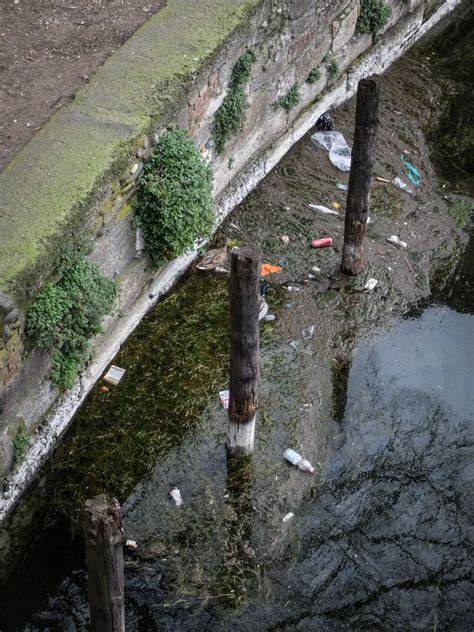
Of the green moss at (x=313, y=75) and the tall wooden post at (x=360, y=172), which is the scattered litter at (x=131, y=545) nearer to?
the tall wooden post at (x=360, y=172)

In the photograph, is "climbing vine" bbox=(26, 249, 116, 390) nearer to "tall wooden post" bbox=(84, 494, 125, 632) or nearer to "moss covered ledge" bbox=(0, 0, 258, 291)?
"moss covered ledge" bbox=(0, 0, 258, 291)

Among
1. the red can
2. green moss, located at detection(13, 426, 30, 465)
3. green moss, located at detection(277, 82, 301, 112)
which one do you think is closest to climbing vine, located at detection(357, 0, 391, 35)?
green moss, located at detection(277, 82, 301, 112)

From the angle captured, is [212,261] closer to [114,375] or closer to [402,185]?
[114,375]

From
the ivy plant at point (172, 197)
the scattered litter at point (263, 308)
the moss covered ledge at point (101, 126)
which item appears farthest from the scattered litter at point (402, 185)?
the ivy plant at point (172, 197)

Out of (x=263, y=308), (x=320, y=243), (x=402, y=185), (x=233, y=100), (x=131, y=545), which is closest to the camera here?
(x=131, y=545)

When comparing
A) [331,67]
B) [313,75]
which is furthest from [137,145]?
[331,67]

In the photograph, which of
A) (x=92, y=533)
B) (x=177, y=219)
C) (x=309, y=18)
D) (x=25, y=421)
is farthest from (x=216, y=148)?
(x=92, y=533)
